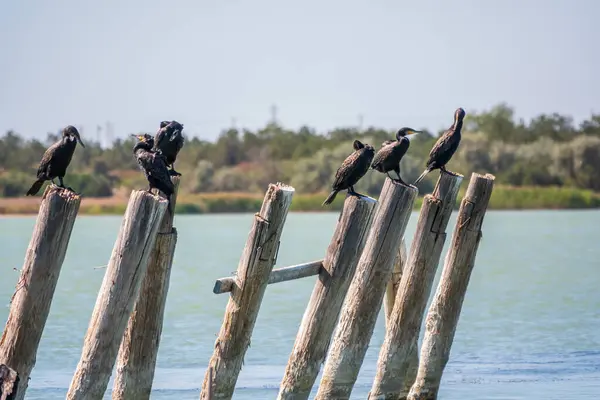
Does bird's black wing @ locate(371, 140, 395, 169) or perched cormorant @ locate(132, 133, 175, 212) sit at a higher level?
bird's black wing @ locate(371, 140, 395, 169)

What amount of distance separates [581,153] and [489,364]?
→ 55293mm

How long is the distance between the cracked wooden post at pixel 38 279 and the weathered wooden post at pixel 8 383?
2.02 ft

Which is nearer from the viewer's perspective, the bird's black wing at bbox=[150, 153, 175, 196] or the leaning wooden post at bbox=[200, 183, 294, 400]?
the leaning wooden post at bbox=[200, 183, 294, 400]

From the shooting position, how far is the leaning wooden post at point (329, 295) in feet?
32.0

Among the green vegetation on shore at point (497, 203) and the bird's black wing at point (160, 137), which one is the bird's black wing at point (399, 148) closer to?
the bird's black wing at point (160, 137)

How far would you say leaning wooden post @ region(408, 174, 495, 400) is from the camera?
1123 cm

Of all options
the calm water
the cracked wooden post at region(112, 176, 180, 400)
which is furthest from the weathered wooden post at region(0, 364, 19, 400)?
the calm water

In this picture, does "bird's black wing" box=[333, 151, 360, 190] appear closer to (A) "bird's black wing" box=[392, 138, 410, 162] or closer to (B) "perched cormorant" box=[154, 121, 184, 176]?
(A) "bird's black wing" box=[392, 138, 410, 162]

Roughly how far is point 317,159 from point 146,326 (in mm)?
67657

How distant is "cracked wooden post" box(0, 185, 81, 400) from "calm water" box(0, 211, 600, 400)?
Result: 5.38 metres

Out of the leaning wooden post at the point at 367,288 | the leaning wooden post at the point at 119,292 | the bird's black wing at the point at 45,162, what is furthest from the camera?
the bird's black wing at the point at 45,162

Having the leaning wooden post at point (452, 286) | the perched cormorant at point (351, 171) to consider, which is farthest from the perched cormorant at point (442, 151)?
the perched cormorant at point (351, 171)

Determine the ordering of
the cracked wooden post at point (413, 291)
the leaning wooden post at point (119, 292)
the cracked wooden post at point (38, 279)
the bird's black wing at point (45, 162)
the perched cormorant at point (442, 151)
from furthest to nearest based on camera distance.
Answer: the perched cormorant at point (442, 151) → the cracked wooden post at point (413, 291) → the bird's black wing at point (45, 162) → the leaning wooden post at point (119, 292) → the cracked wooden post at point (38, 279)

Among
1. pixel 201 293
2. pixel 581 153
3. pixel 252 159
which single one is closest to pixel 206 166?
pixel 252 159
